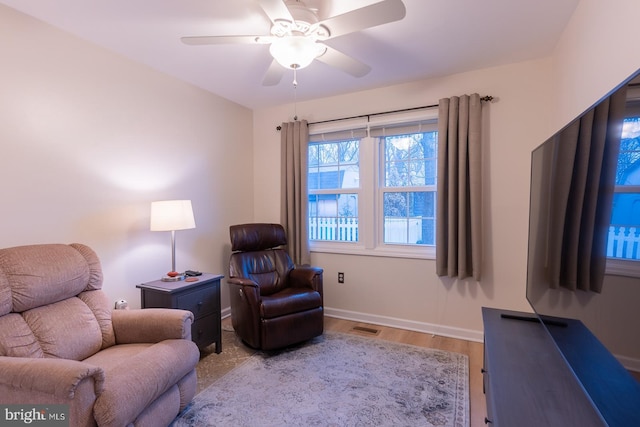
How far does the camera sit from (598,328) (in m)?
0.91

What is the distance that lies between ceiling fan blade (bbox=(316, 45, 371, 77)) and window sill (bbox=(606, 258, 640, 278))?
1670 millimetres

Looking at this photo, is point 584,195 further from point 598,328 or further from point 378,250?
point 378,250

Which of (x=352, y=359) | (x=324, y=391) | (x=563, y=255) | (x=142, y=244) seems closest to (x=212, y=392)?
(x=324, y=391)

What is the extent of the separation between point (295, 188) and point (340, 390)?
6.98 ft

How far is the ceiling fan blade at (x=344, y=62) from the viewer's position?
76.6 inches

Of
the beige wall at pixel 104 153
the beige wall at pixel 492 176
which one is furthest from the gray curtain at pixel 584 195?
the beige wall at pixel 104 153

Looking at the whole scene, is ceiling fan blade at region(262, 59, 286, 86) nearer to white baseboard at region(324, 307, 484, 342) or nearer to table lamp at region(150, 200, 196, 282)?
table lamp at region(150, 200, 196, 282)

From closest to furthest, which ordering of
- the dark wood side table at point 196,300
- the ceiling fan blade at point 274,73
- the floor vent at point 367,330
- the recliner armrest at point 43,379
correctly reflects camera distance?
the recliner armrest at point 43,379 → the ceiling fan blade at point 274,73 → the dark wood side table at point 196,300 → the floor vent at point 367,330

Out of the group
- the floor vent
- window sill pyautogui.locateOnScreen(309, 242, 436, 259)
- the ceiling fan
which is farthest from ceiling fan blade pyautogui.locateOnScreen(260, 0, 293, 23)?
the floor vent

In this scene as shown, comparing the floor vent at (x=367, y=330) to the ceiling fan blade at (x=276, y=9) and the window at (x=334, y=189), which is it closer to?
the window at (x=334, y=189)

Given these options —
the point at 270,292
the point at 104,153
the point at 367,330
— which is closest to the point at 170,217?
the point at 104,153

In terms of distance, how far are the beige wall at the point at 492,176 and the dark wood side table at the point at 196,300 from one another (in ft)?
4.39

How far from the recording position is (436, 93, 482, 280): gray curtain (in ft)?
8.93

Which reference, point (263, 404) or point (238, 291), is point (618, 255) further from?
point (238, 291)
